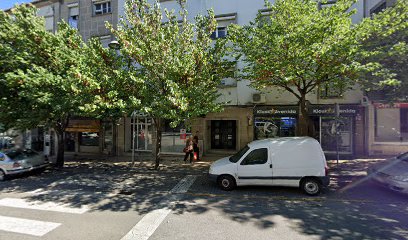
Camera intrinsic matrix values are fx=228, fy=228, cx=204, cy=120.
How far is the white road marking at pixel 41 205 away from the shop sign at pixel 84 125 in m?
9.13

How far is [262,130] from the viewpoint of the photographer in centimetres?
1368

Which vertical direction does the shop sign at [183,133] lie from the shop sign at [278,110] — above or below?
below

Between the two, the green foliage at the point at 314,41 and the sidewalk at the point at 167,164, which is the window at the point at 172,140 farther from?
the green foliage at the point at 314,41

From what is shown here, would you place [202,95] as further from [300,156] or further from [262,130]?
[262,130]

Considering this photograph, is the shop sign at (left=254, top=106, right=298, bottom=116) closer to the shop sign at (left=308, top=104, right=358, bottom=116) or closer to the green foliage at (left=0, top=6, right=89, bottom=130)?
the shop sign at (left=308, top=104, right=358, bottom=116)

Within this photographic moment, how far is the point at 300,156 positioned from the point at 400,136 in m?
9.06

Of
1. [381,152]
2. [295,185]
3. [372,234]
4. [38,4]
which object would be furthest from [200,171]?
[38,4]

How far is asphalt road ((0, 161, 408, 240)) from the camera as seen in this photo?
469 cm

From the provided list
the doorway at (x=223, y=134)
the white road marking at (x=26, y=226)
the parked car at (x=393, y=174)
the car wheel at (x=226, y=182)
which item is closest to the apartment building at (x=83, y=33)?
the doorway at (x=223, y=134)

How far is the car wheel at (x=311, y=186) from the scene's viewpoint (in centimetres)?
692

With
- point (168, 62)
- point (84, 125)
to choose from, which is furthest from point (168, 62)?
point (84, 125)

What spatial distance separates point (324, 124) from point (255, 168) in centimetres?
807

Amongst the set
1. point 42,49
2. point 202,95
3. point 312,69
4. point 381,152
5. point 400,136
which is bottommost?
point 381,152

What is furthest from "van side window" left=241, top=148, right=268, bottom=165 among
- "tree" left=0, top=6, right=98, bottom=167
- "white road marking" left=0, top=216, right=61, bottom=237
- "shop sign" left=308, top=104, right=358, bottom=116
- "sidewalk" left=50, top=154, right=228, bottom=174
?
"tree" left=0, top=6, right=98, bottom=167
